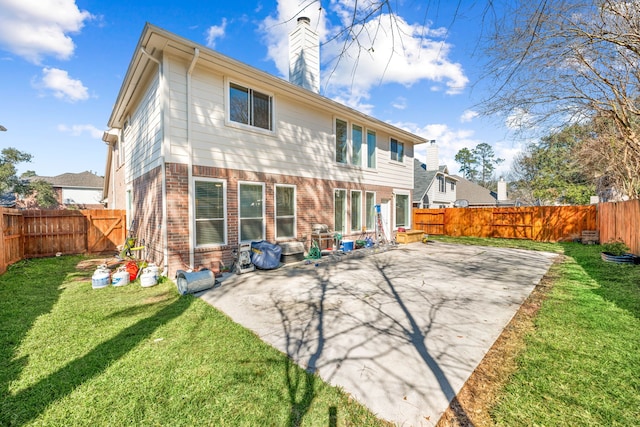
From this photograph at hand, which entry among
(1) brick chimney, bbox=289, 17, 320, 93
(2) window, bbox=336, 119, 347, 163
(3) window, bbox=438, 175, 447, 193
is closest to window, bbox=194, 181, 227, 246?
(2) window, bbox=336, 119, 347, 163

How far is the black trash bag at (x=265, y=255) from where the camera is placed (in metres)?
6.95

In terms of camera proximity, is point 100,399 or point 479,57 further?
point 479,57

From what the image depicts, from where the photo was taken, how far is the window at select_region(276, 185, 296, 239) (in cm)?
839

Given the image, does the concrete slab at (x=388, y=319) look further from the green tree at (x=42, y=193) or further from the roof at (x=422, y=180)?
the green tree at (x=42, y=193)

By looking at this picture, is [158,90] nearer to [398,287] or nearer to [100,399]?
[100,399]

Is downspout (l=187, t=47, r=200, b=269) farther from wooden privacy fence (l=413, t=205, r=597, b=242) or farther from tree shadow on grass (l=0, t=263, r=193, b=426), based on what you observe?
wooden privacy fence (l=413, t=205, r=597, b=242)

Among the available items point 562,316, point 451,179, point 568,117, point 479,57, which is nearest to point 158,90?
point 479,57

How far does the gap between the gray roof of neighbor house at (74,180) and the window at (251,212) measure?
108 ft

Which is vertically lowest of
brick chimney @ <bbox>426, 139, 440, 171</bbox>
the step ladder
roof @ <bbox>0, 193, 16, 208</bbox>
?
the step ladder

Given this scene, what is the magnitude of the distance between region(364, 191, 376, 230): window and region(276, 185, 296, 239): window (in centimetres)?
400

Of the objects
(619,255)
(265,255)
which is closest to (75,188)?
(265,255)

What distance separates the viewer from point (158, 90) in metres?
6.54

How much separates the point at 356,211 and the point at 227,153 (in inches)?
235

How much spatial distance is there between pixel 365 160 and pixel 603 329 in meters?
8.97
